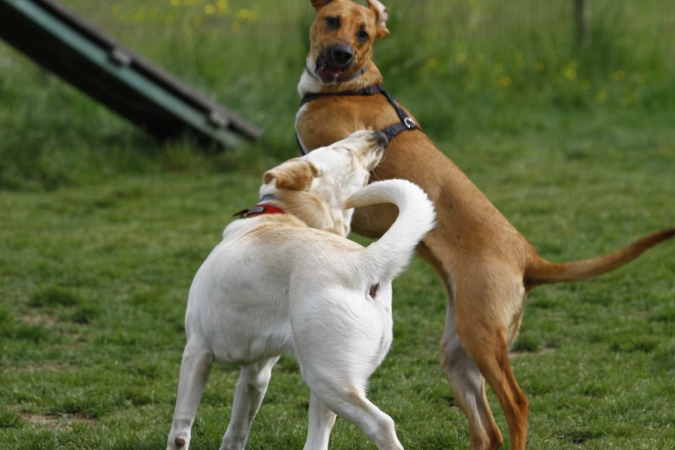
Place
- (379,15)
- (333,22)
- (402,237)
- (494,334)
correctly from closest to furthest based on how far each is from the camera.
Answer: (402,237)
(494,334)
(333,22)
(379,15)

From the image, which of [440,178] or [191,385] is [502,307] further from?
[191,385]

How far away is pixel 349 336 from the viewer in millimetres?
3027

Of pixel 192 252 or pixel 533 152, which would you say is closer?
pixel 192 252

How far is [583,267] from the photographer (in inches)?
154

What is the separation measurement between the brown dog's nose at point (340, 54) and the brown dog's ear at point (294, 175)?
3.78 ft

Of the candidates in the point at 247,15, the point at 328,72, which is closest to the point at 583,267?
the point at 328,72

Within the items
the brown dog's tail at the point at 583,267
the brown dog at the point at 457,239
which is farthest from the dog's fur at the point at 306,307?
the brown dog's tail at the point at 583,267

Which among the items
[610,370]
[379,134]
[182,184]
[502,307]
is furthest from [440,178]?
[182,184]

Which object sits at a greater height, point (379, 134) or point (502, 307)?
point (379, 134)

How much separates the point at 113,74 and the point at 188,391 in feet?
19.5

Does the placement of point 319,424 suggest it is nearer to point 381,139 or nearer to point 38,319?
point 381,139

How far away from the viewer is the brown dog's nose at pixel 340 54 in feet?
15.6

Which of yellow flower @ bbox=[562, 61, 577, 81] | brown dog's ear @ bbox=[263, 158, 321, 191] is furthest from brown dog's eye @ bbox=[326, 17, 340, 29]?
yellow flower @ bbox=[562, 61, 577, 81]

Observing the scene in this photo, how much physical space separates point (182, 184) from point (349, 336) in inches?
238
